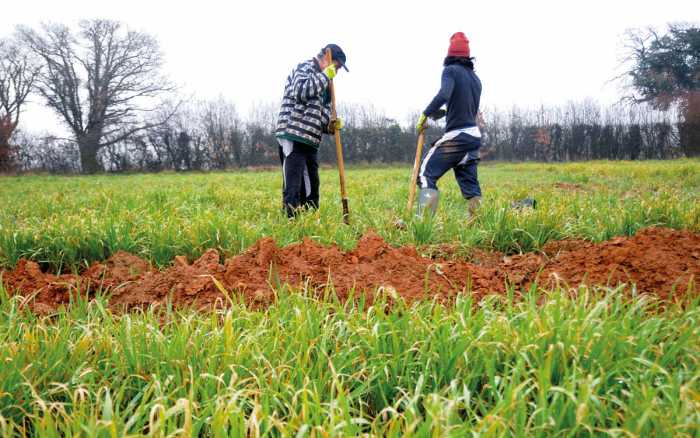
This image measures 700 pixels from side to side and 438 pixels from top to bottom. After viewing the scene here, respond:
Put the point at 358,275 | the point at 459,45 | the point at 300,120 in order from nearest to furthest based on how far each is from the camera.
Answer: the point at 358,275 < the point at 459,45 < the point at 300,120

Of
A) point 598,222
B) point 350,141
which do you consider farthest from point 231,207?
point 350,141

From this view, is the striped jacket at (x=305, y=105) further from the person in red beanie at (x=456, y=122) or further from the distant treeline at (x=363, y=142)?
the distant treeline at (x=363, y=142)

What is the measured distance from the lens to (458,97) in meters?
4.80

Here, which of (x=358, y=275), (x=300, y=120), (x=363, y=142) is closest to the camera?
(x=358, y=275)

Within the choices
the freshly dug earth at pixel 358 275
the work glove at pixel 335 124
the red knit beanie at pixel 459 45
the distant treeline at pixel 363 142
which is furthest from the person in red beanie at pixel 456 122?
the distant treeline at pixel 363 142

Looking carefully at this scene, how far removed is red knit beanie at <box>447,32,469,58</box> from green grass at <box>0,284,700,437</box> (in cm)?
372

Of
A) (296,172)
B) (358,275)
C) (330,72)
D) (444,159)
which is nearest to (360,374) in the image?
(358,275)

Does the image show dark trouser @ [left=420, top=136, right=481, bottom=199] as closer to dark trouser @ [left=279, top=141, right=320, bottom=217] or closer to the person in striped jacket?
the person in striped jacket

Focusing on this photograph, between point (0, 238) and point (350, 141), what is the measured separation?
3026 centimetres

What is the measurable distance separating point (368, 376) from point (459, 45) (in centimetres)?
425

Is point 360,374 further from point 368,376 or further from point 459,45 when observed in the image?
point 459,45

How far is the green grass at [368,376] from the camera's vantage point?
3.97 feet

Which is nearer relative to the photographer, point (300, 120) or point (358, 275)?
point (358, 275)

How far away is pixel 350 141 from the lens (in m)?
32.8
